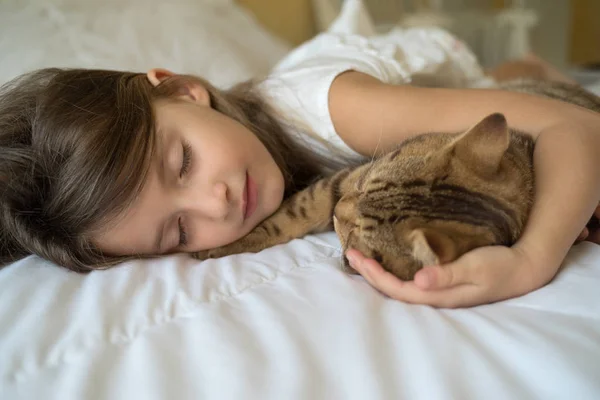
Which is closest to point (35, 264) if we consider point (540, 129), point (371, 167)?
point (371, 167)

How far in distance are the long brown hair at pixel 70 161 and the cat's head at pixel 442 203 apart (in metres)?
0.44

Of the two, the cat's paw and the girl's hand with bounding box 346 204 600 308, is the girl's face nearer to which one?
the cat's paw

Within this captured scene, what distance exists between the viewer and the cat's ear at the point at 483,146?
703mm

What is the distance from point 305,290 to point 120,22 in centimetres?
129

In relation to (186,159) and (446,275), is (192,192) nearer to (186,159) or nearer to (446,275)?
(186,159)

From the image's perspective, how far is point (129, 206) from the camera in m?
0.84

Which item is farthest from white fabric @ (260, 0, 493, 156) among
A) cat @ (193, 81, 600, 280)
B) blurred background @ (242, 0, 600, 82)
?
blurred background @ (242, 0, 600, 82)

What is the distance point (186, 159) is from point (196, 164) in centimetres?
2

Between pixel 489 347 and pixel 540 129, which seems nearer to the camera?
pixel 489 347

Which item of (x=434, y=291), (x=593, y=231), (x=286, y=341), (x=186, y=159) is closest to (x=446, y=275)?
(x=434, y=291)

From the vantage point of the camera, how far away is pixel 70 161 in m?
0.86

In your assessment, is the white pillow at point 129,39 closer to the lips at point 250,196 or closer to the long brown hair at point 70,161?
the long brown hair at point 70,161

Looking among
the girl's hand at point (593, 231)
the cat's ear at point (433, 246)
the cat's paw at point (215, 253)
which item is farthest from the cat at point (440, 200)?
the cat's paw at point (215, 253)

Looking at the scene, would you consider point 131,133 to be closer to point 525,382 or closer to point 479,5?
point 525,382
